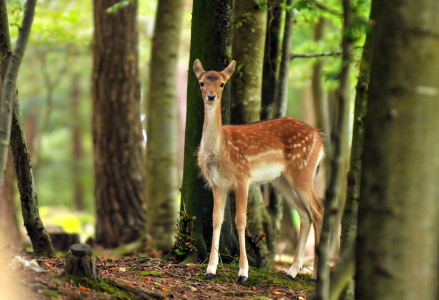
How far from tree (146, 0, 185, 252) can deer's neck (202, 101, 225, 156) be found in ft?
16.8

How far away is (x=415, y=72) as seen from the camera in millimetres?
3133

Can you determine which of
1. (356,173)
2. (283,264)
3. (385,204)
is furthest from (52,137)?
(385,204)

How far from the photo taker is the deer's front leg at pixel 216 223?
18.1ft

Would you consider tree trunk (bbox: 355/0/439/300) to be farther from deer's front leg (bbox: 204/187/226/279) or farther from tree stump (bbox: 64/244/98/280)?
deer's front leg (bbox: 204/187/226/279)

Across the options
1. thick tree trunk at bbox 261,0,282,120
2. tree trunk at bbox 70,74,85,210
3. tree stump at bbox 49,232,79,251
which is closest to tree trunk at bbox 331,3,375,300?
thick tree trunk at bbox 261,0,282,120

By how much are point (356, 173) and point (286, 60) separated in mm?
3184

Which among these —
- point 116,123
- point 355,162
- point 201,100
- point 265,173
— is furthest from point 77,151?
point 355,162

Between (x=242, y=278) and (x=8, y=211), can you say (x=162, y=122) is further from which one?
(x=242, y=278)

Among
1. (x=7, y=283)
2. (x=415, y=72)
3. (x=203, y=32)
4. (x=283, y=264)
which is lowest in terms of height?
(x=283, y=264)

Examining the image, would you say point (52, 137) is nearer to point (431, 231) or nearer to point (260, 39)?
point (260, 39)

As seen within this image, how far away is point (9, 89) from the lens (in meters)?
3.96

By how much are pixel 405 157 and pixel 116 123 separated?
8865 mm

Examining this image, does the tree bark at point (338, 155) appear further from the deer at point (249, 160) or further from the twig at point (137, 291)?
the deer at point (249, 160)

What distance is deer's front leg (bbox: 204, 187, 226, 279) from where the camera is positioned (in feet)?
18.1
